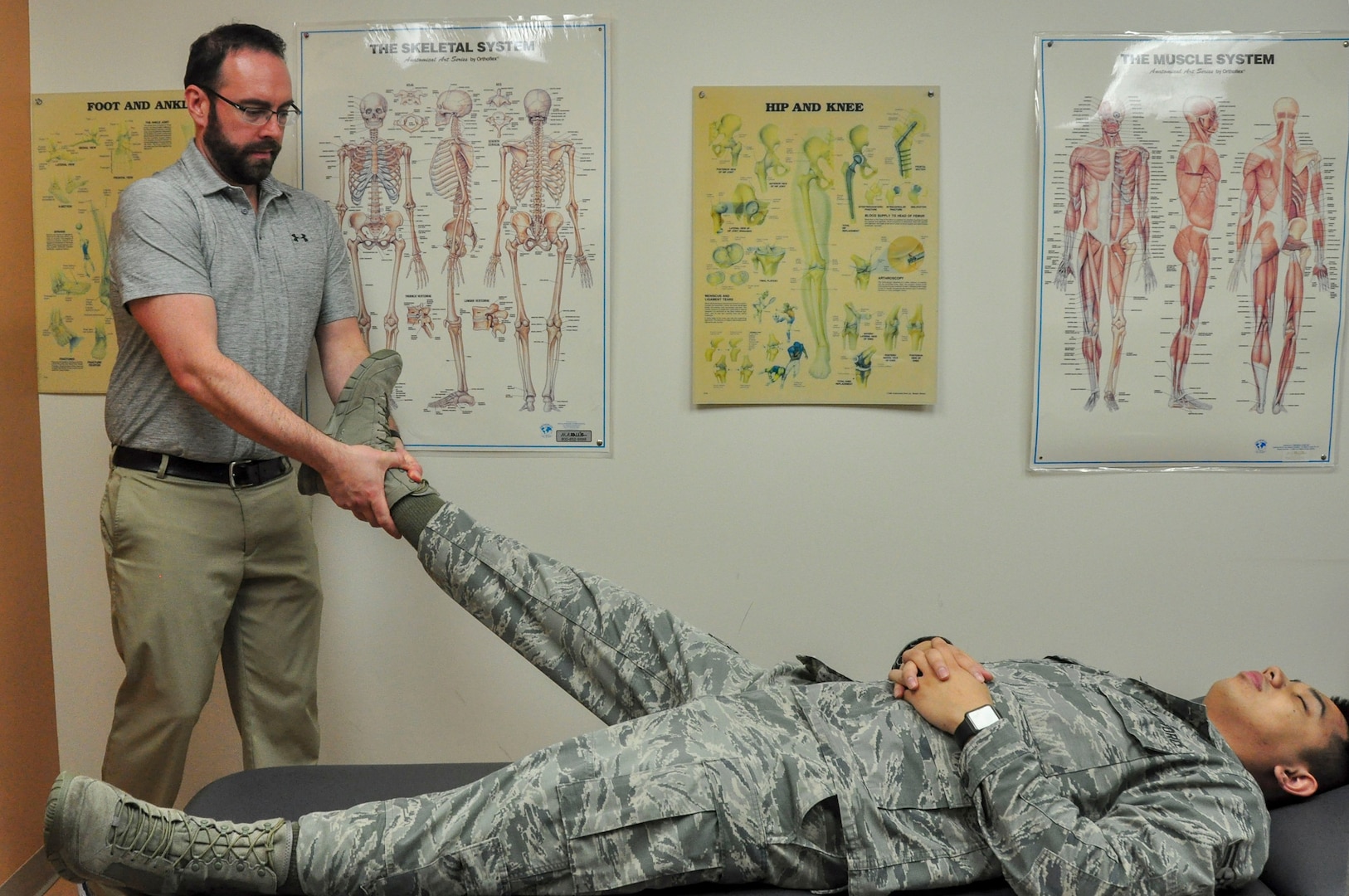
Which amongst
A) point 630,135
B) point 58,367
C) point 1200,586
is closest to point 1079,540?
point 1200,586

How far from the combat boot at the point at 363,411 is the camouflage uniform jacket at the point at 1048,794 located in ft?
3.11

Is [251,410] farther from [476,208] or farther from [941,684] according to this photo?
[941,684]

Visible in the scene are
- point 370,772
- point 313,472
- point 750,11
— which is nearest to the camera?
point 370,772

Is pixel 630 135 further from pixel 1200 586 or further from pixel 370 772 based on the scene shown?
pixel 1200 586

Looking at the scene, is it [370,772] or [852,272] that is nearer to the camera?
[370,772]

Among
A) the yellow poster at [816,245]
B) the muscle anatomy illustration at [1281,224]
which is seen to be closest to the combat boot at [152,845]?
the yellow poster at [816,245]

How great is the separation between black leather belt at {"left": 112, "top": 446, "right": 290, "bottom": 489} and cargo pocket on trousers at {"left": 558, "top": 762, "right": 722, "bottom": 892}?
1.00 metres

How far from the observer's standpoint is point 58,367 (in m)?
2.28

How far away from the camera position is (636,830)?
1375mm

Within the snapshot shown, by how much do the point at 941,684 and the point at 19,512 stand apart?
2024 mm

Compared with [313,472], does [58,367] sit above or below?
above

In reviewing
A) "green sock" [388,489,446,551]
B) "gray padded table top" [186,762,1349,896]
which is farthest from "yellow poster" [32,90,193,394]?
"gray padded table top" [186,762,1349,896]

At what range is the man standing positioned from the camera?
1.79 metres

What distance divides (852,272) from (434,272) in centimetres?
97
